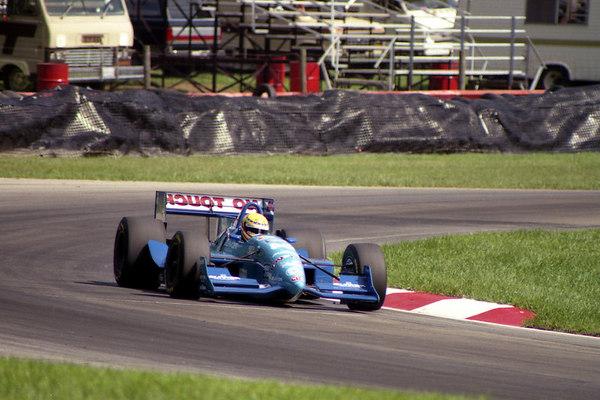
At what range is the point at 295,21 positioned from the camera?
33188 millimetres

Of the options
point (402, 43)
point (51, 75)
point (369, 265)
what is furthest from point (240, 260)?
point (402, 43)

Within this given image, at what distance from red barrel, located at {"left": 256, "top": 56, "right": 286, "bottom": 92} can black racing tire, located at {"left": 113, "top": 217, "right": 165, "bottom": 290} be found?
2128 centimetres

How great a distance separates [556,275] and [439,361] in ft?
15.0

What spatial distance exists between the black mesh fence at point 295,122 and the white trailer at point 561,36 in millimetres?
9258

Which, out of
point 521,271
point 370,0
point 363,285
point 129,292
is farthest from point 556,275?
point 370,0

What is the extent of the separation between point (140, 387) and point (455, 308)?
4.81 meters

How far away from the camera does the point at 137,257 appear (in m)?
11.1

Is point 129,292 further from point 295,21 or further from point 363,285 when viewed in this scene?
point 295,21

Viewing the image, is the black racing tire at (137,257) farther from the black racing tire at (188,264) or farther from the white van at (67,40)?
the white van at (67,40)

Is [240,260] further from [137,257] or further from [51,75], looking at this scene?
[51,75]

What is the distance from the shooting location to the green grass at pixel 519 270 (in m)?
10.7

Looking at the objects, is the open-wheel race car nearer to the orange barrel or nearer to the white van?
the white van

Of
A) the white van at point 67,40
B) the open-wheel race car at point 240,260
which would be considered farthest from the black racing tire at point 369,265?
the white van at point 67,40

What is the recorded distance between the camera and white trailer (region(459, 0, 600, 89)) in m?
33.8
